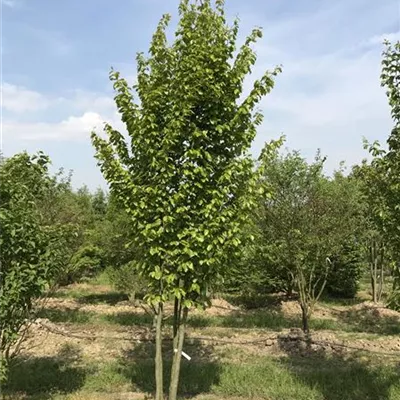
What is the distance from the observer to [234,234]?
5676 millimetres

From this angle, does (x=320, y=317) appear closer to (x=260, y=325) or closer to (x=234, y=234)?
(x=260, y=325)

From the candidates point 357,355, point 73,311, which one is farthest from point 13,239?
point 73,311

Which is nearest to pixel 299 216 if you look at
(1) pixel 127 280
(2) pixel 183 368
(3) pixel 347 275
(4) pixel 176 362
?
(2) pixel 183 368

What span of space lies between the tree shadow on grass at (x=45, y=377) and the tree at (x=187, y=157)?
9.08ft

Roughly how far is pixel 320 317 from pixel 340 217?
562 cm

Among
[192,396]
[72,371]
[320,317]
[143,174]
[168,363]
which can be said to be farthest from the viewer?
[320,317]

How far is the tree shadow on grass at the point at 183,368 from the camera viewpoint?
309 inches

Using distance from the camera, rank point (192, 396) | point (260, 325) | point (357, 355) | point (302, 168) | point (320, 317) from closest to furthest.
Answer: point (192, 396) < point (357, 355) < point (302, 168) < point (260, 325) < point (320, 317)

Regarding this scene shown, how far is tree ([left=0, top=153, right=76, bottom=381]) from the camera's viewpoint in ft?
18.4

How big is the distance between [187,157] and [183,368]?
4.99m

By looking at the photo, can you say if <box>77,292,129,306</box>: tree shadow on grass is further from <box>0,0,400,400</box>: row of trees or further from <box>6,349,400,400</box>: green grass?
<box>0,0,400,400</box>: row of trees

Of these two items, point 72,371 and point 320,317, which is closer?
point 72,371

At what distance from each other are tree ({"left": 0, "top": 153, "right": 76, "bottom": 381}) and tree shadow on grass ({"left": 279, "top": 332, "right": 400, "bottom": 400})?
4604 mm

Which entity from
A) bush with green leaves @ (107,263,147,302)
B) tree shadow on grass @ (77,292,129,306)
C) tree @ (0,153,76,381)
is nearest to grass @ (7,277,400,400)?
tree @ (0,153,76,381)
